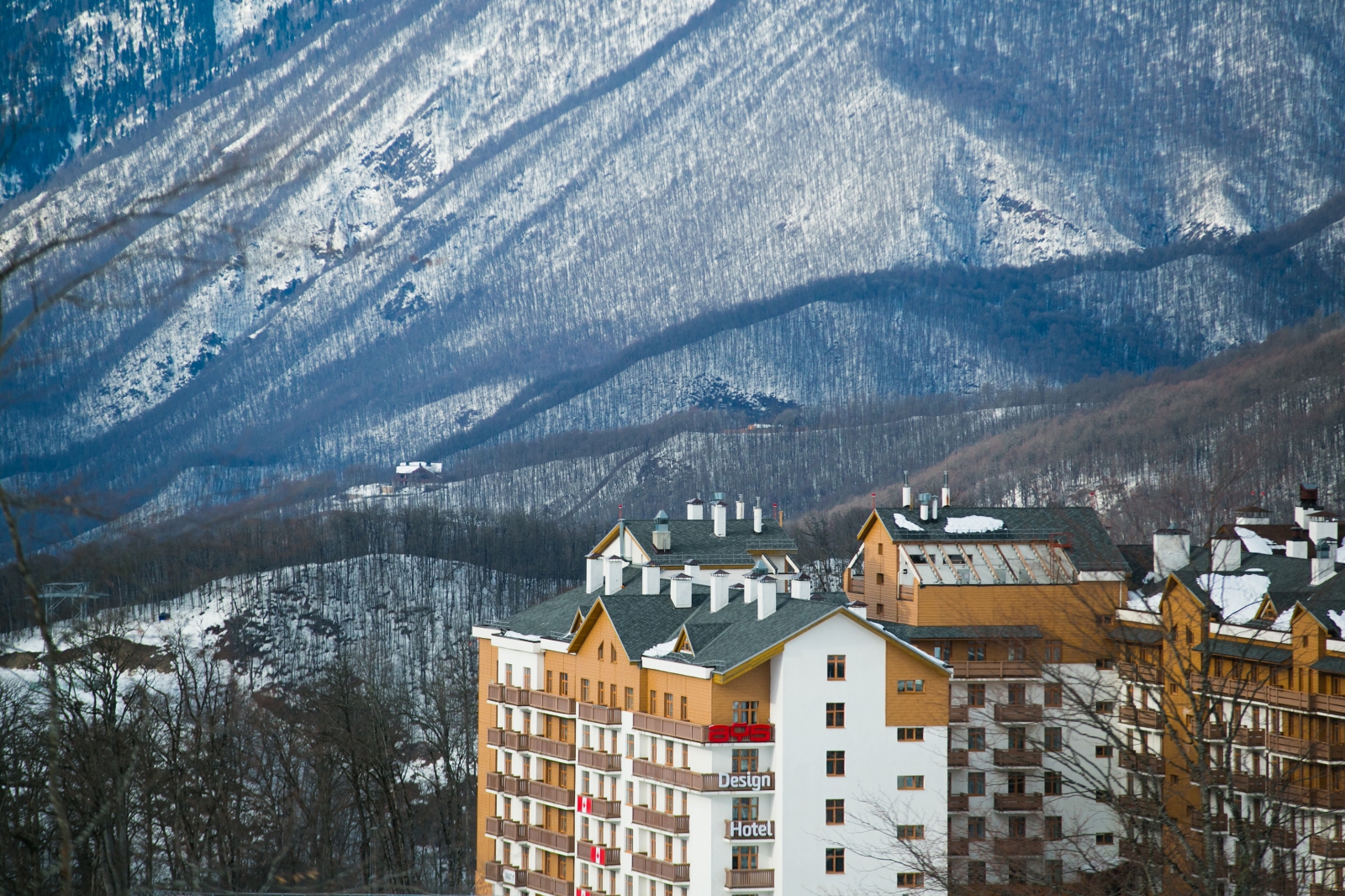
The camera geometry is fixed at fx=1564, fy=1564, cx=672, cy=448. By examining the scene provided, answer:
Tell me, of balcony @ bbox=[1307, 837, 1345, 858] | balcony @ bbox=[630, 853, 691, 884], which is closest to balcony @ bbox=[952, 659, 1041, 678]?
balcony @ bbox=[630, 853, 691, 884]

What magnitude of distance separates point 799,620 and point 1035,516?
2751 centimetres

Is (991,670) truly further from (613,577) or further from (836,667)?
(613,577)

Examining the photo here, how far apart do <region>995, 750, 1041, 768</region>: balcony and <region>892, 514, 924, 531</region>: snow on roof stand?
48.7ft

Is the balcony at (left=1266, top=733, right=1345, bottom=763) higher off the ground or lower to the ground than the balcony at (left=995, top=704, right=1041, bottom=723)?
lower

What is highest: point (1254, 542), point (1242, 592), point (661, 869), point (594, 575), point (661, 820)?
point (1254, 542)

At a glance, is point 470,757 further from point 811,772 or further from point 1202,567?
point 1202,567

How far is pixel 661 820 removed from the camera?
7294cm

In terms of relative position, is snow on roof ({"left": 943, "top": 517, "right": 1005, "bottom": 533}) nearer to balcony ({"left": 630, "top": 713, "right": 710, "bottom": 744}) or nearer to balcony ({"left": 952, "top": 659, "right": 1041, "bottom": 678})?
balcony ({"left": 952, "top": 659, "right": 1041, "bottom": 678})

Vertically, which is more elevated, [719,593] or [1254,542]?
[1254,542]

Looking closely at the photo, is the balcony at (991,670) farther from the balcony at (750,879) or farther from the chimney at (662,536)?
the chimney at (662,536)

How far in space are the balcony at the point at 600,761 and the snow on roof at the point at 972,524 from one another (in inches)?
996

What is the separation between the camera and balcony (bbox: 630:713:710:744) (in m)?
71.8

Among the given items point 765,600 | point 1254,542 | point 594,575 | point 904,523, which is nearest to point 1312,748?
point 1254,542

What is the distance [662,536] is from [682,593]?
570 inches
